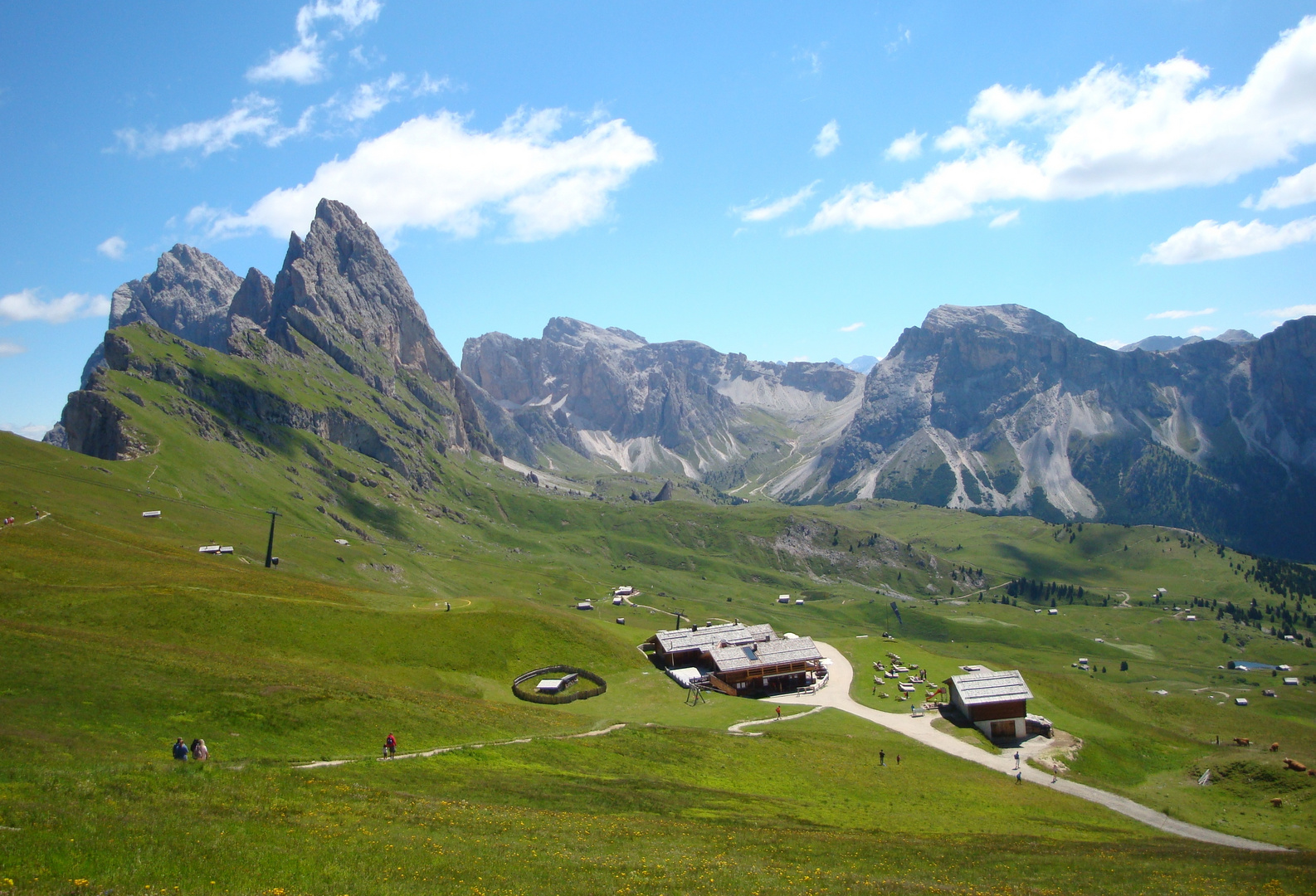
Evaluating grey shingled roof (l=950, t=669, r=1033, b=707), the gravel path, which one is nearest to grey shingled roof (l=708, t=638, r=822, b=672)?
the gravel path

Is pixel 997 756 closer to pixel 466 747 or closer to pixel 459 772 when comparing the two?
pixel 466 747

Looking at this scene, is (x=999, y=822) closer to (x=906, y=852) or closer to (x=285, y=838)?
(x=906, y=852)

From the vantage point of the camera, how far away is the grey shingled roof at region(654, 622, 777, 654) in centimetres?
10375

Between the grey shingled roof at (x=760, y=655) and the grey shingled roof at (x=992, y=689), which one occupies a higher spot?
the grey shingled roof at (x=760, y=655)

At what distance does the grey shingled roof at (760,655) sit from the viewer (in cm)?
9988

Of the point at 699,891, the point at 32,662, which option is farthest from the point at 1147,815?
the point at 32,662

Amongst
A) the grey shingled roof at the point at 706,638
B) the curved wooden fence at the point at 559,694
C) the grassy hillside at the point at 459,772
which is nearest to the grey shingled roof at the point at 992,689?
the grassy hillside at the point at 459,772

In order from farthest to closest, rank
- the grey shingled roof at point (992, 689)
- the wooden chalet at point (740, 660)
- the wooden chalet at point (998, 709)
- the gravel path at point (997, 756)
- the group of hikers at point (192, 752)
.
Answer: the wooden chalet at point (740, 660)
the grey shingled roof at point (992, 689)
the wooden chalet at point (998, 709)
the gravel path at point (997, 756)
the group of hikers at point (192, 752)

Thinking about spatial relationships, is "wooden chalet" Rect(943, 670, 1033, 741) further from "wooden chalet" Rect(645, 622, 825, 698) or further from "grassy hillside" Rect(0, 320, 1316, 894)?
"wooden chalet" Rect(645, 622, 825, 698)

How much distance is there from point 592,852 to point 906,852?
19691 mm

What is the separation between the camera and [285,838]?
27891 millimetres

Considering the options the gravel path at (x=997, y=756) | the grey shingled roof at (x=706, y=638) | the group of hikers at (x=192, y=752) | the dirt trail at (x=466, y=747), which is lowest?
the gravel path at (x=997, y=756)

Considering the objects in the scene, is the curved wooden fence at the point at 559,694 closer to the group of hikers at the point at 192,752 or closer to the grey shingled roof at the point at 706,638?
the grey shingled roof at the point at 706,638

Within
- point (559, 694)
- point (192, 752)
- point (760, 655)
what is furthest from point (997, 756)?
point (192, 752)
